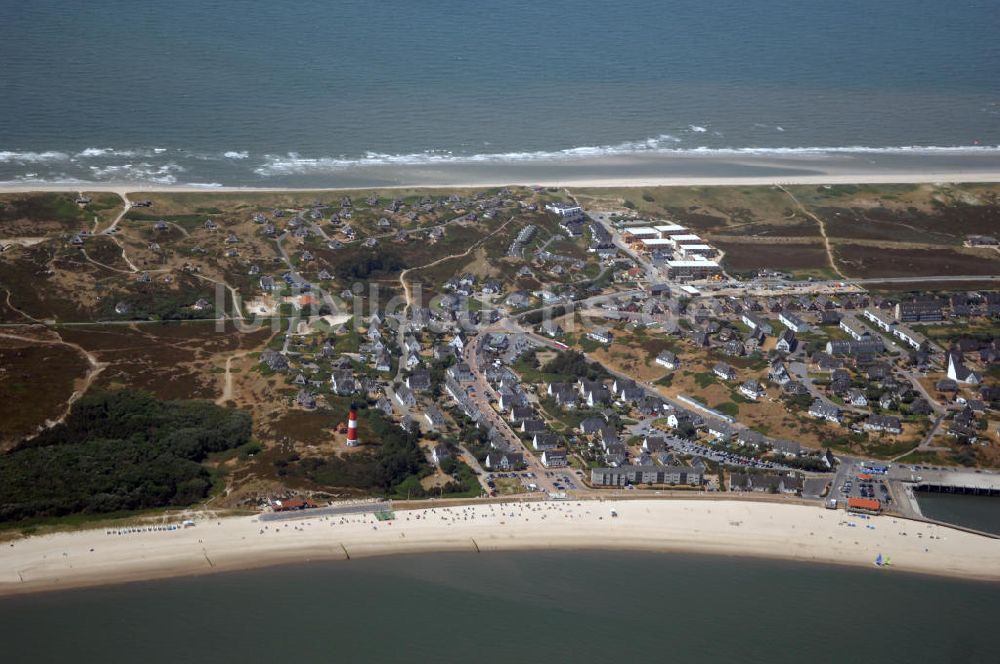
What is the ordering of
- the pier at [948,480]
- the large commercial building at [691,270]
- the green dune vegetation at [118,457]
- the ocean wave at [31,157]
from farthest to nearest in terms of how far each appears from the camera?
the ocean wave at [31,157] → the large commercial building at [691,270] → the pier at [948,480] → the green dune vegetation at [118,457]

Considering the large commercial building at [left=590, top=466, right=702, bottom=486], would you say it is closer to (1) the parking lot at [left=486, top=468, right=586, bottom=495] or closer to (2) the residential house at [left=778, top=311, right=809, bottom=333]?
(1) the parking lot at [left=486, top=468, right=586, bottom=495]

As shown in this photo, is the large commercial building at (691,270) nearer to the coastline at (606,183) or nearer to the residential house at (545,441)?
the coastline at (606,183)

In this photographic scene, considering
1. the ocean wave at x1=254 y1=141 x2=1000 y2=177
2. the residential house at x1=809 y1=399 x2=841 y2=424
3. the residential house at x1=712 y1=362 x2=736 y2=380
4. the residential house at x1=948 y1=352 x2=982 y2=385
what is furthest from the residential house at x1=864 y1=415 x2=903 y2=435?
the ocean wave at x1=254 y1=141 x2=1000 y2=177

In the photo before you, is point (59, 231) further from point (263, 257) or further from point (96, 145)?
point (96, 145)

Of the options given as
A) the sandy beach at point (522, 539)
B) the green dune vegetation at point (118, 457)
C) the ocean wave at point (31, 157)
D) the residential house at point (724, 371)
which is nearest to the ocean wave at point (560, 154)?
the ocean wave at point (31, 157)

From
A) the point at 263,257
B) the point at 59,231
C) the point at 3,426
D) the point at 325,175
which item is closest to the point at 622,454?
the point at 3,426
